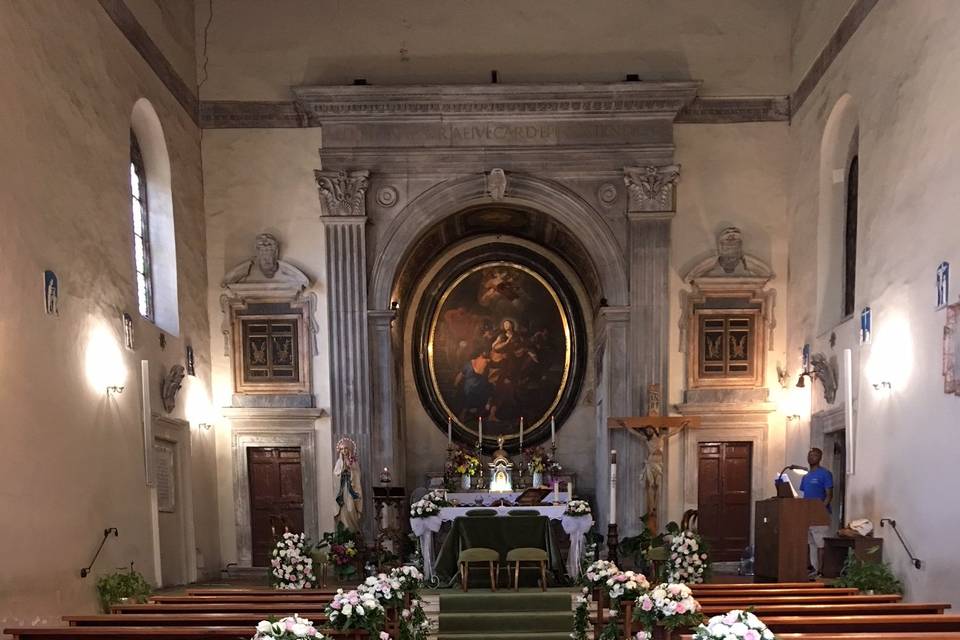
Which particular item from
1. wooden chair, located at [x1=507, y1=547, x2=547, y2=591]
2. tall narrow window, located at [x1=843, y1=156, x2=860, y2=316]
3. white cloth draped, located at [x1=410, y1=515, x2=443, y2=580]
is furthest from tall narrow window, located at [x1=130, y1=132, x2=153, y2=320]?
tall narrow window, located at [x1=843, y1=156, x2=860, y2=316]

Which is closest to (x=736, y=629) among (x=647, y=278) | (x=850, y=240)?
(x=850, y=240)

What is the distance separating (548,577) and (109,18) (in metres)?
8.92

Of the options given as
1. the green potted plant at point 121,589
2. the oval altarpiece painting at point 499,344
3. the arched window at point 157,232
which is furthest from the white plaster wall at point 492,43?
the green potted plant at point 121,589

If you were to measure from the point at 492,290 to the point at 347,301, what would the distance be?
3.69m

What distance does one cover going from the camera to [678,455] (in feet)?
46.6

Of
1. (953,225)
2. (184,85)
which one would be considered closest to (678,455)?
(953,225)

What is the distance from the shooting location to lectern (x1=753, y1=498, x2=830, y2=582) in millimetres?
9492

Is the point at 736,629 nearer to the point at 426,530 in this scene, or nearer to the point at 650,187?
the point at 426,530

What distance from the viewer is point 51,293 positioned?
A: 29.0 ft

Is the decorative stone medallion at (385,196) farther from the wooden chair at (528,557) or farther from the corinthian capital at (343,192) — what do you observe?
the wooden chair at (528,557)

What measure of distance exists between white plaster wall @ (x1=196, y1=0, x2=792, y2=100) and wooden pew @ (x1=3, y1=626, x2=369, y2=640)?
32.3 feet

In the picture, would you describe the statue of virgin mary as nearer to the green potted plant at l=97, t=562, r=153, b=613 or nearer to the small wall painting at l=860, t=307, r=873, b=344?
the green potted plant at l=97, t=562, r=153, b=613

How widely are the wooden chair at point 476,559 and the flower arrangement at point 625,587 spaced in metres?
3.55

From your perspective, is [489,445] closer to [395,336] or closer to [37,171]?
[395,336]
